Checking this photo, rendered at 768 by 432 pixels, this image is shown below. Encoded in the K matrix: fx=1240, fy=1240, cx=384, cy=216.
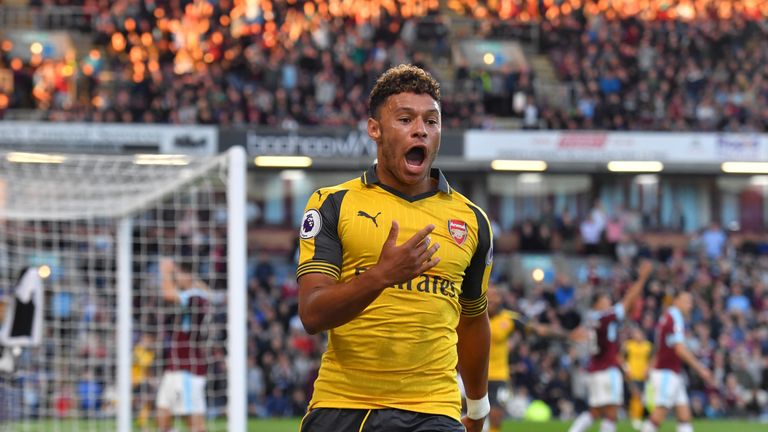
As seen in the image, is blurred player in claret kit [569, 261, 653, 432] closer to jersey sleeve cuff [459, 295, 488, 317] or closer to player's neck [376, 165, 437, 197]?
jersey sleeve cuff [459, 295, 488, 317]

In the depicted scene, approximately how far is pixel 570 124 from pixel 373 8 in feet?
19.3

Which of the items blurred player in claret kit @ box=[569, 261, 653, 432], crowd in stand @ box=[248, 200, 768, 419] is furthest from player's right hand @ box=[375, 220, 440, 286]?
crowd in stand @ box=[248, 200, 768, 419]

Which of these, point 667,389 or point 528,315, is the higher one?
point 528,315

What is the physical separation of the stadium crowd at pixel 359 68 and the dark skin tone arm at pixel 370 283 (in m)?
20.8

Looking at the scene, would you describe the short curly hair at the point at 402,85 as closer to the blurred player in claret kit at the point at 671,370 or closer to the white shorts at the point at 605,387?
the blurred player in claret kit at the point at 671,370

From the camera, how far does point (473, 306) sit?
4805 millimetres

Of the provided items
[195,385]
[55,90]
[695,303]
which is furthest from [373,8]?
[195,385]

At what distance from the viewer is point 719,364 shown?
2214 centimetres

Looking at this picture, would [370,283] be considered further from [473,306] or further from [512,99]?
[512,99]

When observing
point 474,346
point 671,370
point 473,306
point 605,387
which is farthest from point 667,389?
point 473,306

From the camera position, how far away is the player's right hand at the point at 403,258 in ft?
13.0

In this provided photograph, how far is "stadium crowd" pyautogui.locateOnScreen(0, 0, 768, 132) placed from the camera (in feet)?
82.1

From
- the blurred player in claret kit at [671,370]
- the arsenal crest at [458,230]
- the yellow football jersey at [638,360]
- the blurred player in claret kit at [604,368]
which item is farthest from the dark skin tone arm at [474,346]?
the yellow football jersey at [638,360]

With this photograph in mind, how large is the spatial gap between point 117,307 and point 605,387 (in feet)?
18.9
